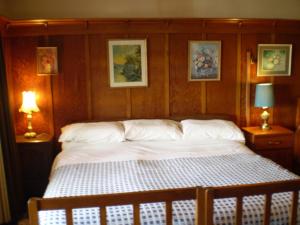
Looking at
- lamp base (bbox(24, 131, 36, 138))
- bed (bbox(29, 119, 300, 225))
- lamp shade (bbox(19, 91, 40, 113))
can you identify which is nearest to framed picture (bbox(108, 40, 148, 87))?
bed (bbox(29, 119, 300, 225))

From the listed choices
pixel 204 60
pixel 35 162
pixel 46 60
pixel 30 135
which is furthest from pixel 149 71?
pixel 35 162

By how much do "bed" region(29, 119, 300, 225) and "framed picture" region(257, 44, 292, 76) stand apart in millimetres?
943

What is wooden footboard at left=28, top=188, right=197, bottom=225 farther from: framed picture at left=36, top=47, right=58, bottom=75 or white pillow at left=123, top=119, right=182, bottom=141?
framed picture at left=36, top=47, right=58, bottom=75

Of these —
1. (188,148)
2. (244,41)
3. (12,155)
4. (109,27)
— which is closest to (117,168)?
(188,148)

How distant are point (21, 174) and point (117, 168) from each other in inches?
53.0

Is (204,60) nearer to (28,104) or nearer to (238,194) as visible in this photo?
(28,104)

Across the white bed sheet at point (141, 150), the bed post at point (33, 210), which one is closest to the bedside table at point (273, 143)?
the white bed sheet at point (141, 150)

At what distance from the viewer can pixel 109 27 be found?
3.57 meters

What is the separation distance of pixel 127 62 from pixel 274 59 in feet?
6.13

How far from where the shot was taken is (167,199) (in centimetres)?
153

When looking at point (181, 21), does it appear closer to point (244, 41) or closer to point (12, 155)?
point (244, 41)

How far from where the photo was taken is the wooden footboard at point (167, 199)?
1475 millimetres

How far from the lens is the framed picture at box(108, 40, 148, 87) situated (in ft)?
11.8

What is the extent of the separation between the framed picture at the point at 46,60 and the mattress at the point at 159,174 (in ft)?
3.00
